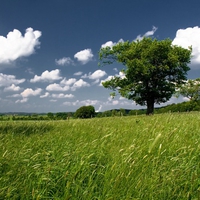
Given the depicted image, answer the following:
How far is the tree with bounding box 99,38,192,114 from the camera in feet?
100

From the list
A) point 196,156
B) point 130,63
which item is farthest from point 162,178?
point 130,63

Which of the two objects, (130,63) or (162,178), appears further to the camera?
(130,63)

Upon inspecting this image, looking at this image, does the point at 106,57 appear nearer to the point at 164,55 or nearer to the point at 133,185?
the point at 164,55

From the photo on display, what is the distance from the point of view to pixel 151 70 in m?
30.7

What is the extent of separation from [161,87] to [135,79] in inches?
150

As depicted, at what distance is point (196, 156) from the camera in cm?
413

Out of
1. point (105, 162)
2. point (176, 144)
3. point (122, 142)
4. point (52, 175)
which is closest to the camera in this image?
point (52, 175)

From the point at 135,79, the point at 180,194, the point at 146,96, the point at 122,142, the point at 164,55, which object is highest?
the point at 164,55

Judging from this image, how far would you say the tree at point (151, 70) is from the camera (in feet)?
100

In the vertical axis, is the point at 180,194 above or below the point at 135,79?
below

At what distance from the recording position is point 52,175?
343 centimetres

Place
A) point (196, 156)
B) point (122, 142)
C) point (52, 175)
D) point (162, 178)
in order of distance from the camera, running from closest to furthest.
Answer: point (162, 178) → point (52, 175) → point (196, 156) → point (122, 142)

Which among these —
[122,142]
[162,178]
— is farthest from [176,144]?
[162,178]

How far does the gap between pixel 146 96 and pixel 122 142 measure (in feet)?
94.4
